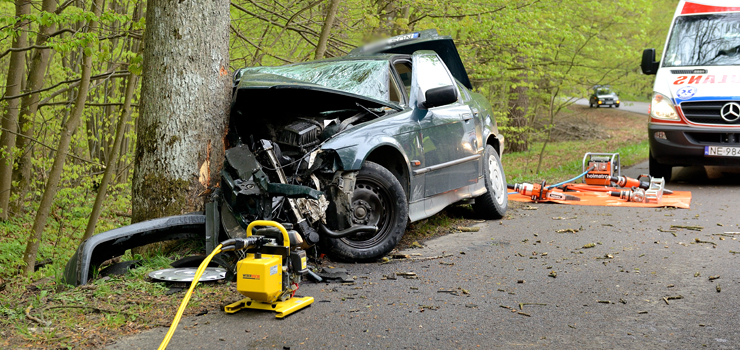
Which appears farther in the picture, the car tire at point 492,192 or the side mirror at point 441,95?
the car tire at point 492,192

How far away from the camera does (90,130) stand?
14.1 meters

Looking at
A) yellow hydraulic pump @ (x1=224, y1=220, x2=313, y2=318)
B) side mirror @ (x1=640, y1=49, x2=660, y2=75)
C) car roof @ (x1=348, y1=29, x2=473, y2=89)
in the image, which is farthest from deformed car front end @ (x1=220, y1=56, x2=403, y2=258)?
side mirror @ (x1=640, y1=49, x2=660, y2=75)

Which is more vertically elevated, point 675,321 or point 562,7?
point 562,7

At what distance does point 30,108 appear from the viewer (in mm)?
10945

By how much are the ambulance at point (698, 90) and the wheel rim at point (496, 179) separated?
3669mm

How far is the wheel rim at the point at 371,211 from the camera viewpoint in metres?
5.29

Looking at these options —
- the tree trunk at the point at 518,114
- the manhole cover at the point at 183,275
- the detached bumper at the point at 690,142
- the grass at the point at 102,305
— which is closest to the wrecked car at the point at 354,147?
the manhole cover at the point at 183,275

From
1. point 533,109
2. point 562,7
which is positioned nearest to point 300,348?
point 562,7

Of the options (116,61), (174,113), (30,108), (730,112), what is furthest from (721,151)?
(116,61)

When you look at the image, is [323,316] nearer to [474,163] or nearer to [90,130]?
[474,163]

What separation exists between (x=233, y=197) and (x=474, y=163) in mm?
3061

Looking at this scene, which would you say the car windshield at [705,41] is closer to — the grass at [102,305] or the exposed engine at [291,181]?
the grass at [102,305]

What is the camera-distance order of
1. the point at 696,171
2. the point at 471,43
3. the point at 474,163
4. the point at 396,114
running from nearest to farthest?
the point at 396,114 → the point at 474,163 → the point at 696,171 → the point at 471,43

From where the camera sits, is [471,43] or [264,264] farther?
[471,43]
